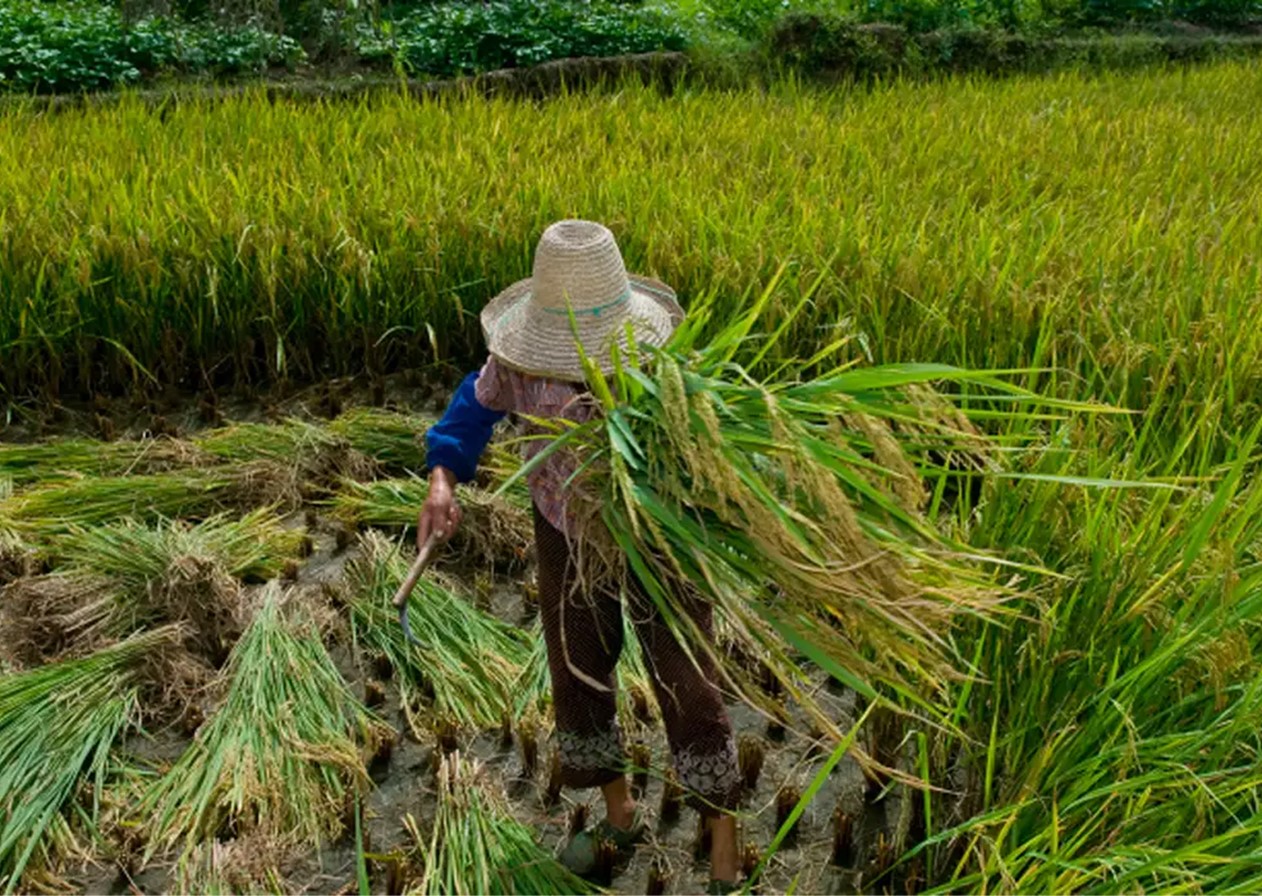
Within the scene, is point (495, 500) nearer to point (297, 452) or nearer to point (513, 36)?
point (297, 452)

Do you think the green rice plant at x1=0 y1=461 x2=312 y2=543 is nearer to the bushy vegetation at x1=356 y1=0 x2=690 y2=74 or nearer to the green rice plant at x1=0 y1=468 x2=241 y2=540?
the green rice plant at x1=0 y1=468 x2=241 y2=540

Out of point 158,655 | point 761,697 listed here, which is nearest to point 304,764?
point 158,655

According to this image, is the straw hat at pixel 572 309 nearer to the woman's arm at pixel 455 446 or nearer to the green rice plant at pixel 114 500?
the woman's arm at pixel 455 446

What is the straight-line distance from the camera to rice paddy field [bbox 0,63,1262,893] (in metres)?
1.63

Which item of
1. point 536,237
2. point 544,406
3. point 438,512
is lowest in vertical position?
point 536,237

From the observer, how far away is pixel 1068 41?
6766 millimetres

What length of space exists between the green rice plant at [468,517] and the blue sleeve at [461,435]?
2.63 feet

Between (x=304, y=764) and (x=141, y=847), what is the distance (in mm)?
245

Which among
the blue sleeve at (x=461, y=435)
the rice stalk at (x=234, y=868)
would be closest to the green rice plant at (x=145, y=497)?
the rice stalk at (x=234, y=868)

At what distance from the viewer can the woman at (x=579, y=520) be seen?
1.53 m

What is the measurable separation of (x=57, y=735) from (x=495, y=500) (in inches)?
35.9

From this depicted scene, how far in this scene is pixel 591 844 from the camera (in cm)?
173

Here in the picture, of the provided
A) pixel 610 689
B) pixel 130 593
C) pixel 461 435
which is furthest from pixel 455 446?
pixel 130 593

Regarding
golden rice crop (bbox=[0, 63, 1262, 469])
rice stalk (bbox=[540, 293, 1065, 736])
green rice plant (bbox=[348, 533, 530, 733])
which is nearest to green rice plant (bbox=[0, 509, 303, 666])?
green rice plant (bbox=[348, 533, 530, 733])
